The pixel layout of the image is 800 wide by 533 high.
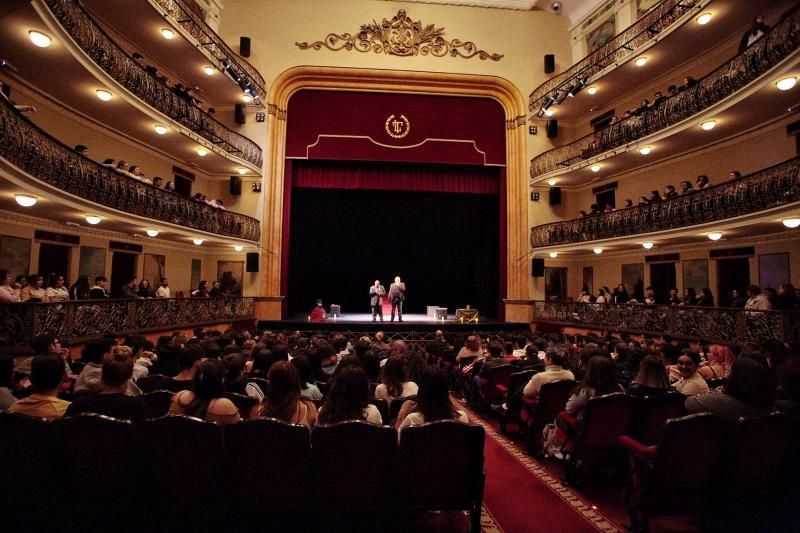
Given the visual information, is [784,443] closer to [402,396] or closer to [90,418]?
[402,396]

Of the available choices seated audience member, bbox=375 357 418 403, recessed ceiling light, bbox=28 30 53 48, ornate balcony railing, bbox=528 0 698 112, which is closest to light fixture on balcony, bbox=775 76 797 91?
ornate balcony railing, bbox=528 0 698 112

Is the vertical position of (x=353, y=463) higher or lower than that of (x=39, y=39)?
lower

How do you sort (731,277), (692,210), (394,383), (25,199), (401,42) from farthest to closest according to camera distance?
(401,42)
(731,277)
(692,210)
(25,199)
(394,383)

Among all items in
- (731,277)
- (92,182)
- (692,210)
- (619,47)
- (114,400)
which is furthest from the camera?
(619,47)

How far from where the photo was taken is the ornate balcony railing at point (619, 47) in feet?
38.2

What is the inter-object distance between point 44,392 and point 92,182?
741 cm

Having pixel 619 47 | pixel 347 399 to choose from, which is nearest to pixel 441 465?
pixel 347 399

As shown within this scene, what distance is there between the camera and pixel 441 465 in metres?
2.64

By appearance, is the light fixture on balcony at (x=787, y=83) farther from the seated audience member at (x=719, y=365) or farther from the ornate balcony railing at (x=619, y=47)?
the seated audience member at (x=719, y=365)

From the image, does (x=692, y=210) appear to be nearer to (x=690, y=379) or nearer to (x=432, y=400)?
(x=690, y=379)

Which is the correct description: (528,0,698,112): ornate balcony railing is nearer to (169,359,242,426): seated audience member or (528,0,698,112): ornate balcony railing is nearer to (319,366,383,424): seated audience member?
(319,366,383,424): seated audience member

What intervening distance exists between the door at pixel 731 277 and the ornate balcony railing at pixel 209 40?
15.2 metres

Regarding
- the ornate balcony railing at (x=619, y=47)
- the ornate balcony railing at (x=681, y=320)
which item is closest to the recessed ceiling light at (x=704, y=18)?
the ornate balcony railing at (x=619, y=47)

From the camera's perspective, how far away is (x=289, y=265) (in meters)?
16.6
